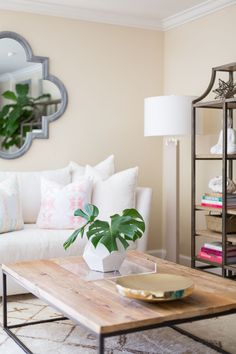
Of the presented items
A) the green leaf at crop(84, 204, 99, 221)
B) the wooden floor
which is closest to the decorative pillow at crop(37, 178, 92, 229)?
the wooden floor

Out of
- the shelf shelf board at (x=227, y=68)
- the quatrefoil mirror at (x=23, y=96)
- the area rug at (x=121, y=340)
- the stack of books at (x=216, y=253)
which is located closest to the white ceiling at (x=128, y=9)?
the quatrefoil mirror at (x=23, y=96)

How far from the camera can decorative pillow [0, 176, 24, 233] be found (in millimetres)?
3924

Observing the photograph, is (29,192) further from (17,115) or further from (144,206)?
(144,206)

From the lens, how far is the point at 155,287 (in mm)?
2391

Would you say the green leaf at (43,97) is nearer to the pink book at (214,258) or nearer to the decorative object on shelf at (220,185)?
the decorative object on shelf at (220,185)

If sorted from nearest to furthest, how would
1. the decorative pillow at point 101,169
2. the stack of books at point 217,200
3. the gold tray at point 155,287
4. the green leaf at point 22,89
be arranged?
the gold tray at point 155,287
the stack of books at point 217,200
the decorative pillow at point 101,169
the green leaf at point 22,89

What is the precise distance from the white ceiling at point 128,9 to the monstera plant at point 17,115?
2.29 ft

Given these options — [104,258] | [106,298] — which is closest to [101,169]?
[104,258]

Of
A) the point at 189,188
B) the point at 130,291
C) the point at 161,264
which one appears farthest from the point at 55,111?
the point at 130,291

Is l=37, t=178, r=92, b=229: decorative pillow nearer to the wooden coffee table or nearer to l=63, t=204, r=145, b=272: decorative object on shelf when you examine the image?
the wooden coffee table

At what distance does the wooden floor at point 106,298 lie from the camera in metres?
2.12

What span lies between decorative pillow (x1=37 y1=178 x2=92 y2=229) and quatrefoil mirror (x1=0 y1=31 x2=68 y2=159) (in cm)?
71

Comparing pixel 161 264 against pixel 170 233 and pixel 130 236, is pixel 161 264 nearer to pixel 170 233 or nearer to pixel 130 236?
pixel 130 236

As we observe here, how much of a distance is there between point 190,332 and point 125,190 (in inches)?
57.5
